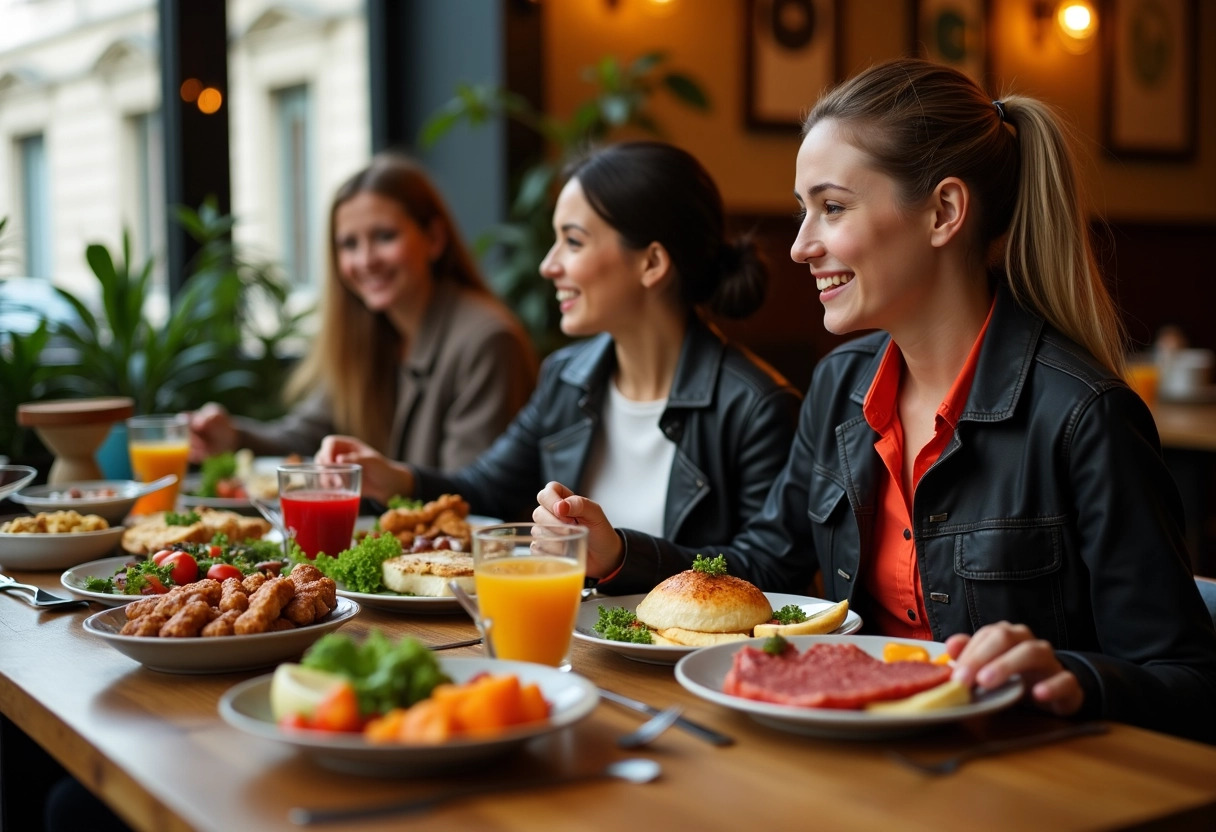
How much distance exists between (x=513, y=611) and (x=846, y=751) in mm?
389

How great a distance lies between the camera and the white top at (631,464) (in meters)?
2.44

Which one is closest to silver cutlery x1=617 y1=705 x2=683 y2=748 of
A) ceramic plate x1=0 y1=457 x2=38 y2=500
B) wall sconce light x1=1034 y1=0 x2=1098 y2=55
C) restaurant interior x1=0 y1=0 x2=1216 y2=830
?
ceramic plate x1=0 y1=457 x2=38 y2=500

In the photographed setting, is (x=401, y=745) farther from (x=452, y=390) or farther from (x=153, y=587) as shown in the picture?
(x=452, y=390)

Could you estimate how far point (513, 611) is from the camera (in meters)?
1.34

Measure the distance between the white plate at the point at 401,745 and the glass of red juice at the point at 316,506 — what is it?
0.74 m

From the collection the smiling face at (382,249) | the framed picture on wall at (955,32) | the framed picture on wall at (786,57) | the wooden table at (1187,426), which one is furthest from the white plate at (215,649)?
the framed picture on wall at (955,32)

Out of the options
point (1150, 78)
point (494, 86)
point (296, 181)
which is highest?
point (1150, 78)

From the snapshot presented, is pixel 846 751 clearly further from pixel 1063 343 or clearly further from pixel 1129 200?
pixel 1129 200

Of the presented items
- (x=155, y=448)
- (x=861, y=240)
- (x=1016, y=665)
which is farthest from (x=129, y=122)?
(x=1016, y=665)

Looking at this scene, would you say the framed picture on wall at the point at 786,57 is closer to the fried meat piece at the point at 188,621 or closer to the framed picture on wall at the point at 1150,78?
the framed picture on wall at the point at 1150,78

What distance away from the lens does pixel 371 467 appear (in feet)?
7.87

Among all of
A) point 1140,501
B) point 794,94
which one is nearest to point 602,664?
point 1140,501

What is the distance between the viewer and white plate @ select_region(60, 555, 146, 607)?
1.63m

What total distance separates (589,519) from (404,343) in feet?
6.73
